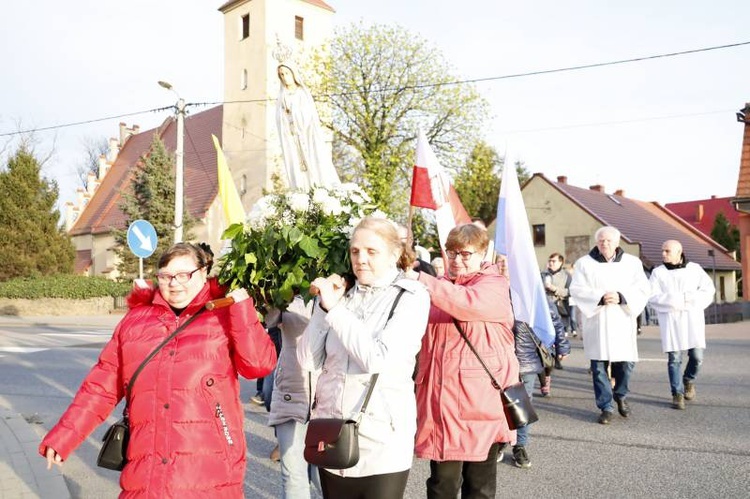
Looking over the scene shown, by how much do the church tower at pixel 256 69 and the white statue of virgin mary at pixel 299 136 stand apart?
31221 millimetres

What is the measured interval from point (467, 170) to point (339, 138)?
19.7 feet

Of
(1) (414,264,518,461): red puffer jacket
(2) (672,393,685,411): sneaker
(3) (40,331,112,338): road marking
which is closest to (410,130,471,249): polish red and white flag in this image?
(1) (414,264,518,461): red puffer jacket

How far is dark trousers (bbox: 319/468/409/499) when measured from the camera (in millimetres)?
2828

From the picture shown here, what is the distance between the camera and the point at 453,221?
17.9 feet

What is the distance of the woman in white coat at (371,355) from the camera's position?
2.79 metres

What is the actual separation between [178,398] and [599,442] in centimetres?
472

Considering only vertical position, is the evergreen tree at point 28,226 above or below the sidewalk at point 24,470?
above

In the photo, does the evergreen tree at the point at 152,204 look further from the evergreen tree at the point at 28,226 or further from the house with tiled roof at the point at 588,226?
the house with tiled roof at the point at 588,226

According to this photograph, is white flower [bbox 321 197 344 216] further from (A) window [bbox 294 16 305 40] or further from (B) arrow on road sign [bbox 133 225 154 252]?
(A) window [bbox 294 16 305 40]

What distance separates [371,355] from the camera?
2.73 m

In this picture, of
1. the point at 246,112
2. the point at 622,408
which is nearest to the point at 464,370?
the point at 622,408

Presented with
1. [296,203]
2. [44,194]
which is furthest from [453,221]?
[44,194]

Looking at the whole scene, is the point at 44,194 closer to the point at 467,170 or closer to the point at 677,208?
the point at 467,170

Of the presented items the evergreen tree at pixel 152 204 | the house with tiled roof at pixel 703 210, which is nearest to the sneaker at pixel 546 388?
the evergreen tree at pixel 152 204
